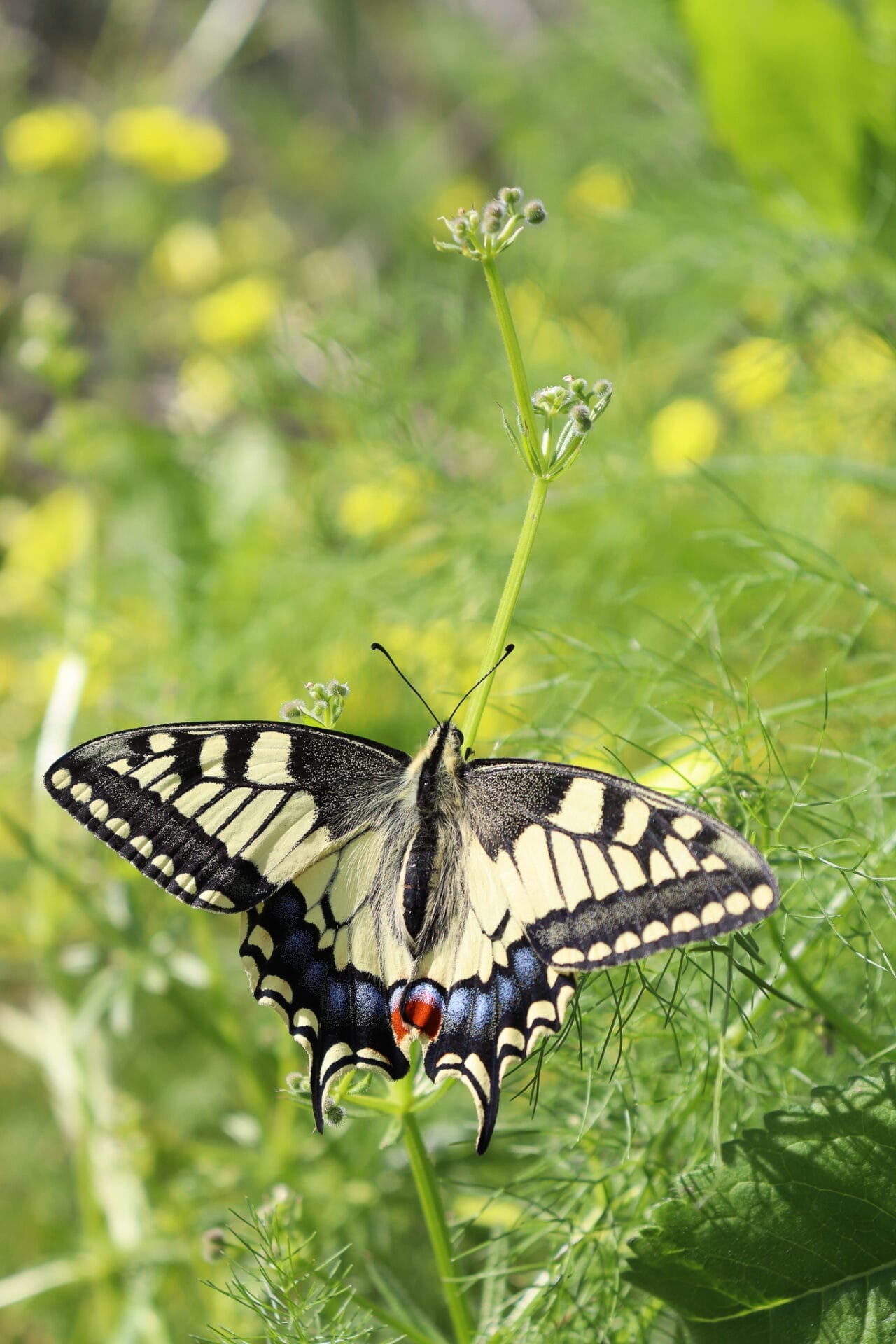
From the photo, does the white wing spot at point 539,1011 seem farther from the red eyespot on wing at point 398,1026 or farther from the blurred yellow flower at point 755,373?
the blurred yellow flower at point 755,373

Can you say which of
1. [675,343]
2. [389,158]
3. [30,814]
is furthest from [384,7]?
[30,814]

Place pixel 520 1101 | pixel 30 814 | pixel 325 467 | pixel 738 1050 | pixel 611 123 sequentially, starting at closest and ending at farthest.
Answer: pixel 738 1050
pixel 520 1101
pixel 325 467
pixel 30 814
pixel 611 123

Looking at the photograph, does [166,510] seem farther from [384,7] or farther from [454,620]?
[384,7]

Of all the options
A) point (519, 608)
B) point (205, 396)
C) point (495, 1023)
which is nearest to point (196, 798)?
point (495, 1023)

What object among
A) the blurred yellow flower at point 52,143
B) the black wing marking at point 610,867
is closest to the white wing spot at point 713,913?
the black wing marking at point 610,867

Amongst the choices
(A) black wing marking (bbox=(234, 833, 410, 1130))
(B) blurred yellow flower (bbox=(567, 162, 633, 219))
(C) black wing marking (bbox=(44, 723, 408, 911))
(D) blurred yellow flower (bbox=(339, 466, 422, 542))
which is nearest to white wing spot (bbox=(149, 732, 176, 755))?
(C) black wing marking (bbox=(44, 723, 408, 911))

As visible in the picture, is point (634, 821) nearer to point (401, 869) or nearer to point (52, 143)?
point (401, 869)

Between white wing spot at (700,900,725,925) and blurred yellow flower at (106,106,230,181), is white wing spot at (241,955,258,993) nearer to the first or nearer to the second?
white wing spot at (700,900,725,925)
